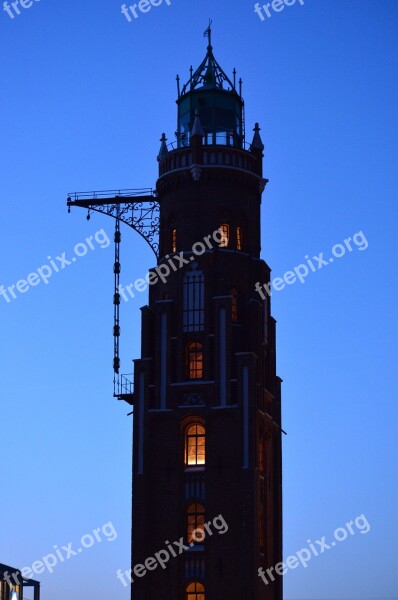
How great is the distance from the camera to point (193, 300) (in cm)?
10638

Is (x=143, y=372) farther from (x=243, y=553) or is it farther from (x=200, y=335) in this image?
(x=243, y=553)

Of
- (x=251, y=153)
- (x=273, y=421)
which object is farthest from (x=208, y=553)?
(x=251, y=153)

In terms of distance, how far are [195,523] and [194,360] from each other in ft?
39.6

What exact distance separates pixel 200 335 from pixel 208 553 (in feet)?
52.3

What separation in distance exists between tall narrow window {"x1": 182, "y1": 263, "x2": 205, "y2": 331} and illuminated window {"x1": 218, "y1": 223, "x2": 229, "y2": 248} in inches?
115

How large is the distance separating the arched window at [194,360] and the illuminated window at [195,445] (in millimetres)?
3842

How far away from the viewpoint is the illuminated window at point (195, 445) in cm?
10294

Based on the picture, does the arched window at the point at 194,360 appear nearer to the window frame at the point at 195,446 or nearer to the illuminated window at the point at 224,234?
the window frame at the point at 195,446

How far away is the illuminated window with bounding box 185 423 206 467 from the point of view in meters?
103

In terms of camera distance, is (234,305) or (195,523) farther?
(234,305)

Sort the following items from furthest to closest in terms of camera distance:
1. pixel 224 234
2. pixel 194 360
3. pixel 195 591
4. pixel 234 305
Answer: pixel 224 234 < pixel 234 305 < pixel 194 360 < pixel 195 591

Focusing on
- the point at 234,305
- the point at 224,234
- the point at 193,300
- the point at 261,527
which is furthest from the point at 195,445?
the point at 224,234

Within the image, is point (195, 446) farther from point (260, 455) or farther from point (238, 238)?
point (238, 238)

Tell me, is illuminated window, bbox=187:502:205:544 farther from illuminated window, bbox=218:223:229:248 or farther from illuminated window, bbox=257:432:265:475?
illuminated window, bbox=218:223:229:248
